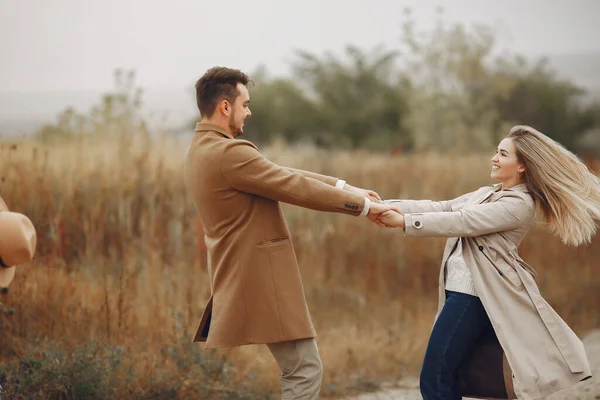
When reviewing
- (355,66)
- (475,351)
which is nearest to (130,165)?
(475,351)

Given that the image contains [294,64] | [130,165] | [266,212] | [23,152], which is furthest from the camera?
[294,64]

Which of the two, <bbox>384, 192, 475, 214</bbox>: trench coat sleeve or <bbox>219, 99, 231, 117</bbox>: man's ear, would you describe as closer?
<bbox>219, 99, 231, 117</bbox>: man's ear

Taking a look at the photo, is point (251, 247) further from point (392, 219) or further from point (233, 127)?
point (392, 219)

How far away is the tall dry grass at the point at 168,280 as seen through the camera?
225 inches

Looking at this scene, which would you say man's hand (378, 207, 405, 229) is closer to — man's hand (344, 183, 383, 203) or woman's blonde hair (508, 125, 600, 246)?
man's hand (344, 183, 383, 203)

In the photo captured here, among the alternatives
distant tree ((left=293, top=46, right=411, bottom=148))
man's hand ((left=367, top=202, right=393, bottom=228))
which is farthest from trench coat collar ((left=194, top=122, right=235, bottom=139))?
distant tree ((left=293, top=46, right=411, bottom=148))

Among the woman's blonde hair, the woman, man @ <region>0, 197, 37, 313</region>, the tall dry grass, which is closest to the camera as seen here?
man @ <region>0, 197, 37, 313</region>

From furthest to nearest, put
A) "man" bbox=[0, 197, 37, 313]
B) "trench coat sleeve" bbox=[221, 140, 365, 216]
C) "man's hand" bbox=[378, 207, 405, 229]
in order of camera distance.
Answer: "man's hand" bbox=[378, 207, 405, 229], "trench coat sleeve" bbox=[221, 140, 365, 216], "man" bbox=[0, 197, 37, 313]

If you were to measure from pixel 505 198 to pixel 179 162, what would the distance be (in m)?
5.57

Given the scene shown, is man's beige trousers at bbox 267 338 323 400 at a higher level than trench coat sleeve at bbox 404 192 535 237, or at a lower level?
lower

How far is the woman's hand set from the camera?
4367 mm

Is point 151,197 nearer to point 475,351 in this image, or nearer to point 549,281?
point 475,351

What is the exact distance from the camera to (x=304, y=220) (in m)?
9.30

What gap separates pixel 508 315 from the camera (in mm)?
4062
